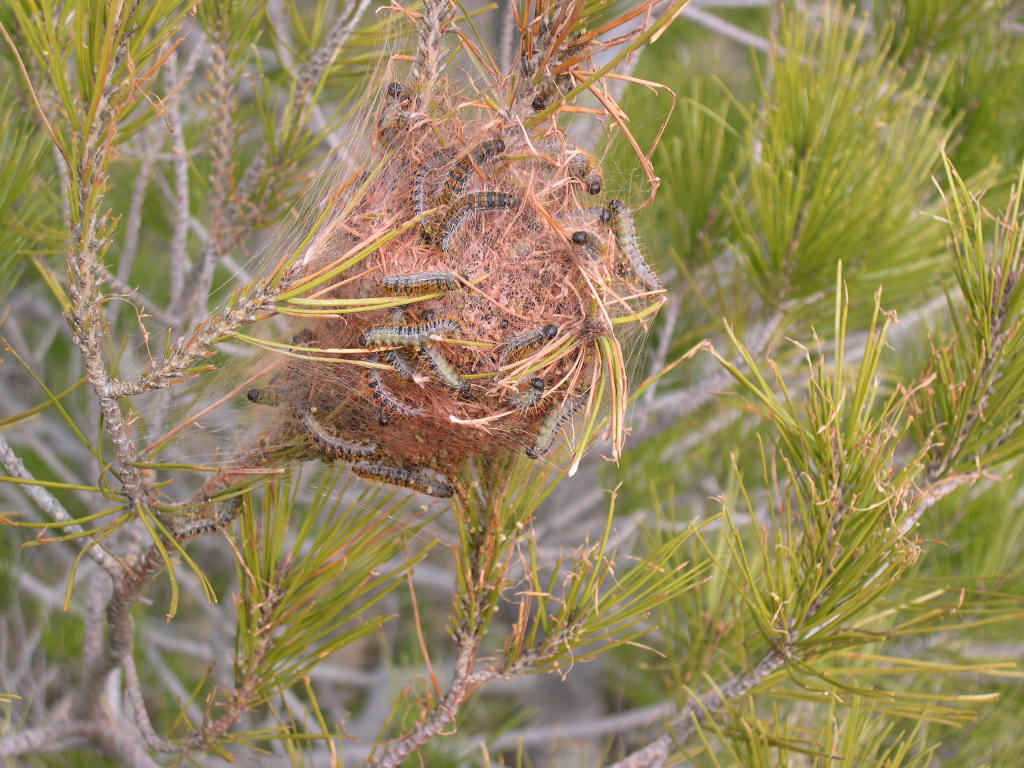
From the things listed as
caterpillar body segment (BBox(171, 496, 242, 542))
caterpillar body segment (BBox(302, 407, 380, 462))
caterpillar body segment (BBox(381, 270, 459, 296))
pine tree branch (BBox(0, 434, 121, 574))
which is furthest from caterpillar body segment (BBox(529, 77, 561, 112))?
pine tree branch (BBox(0, 434, 121, 574))

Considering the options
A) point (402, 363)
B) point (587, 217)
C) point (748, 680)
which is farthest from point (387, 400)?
point (748, 680)

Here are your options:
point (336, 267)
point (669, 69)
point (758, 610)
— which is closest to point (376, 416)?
point (336, 267)

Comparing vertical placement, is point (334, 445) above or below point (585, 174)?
below

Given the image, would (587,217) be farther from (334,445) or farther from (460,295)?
(334,445)

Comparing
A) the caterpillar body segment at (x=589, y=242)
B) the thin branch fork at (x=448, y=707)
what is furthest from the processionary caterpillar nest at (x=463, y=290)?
the thin branch fork at (x=448, y=707)

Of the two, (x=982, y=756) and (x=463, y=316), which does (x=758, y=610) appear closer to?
(x=463, y=316)

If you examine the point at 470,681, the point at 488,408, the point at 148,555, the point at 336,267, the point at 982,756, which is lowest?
the point at 982,756
